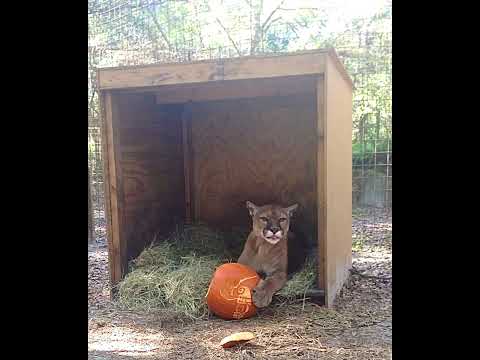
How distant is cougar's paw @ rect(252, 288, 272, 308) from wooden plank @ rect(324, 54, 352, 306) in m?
0.43

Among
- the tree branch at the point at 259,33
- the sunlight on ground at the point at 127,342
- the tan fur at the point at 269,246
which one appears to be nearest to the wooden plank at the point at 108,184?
the sunlight on ground at the point at 127,342

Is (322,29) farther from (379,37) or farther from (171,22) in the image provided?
(171,22)

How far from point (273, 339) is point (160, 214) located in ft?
6.90

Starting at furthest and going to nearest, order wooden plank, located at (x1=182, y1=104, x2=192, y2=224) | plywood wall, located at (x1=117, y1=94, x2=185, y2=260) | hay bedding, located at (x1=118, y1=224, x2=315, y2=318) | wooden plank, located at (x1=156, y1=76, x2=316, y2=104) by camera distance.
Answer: wooden plank, located at (x1=182, y1=104, x2=192, y2=224) → wooden plank, located at (x1=156, y1=76, x2=316, y2=104) → plywood wall, located at (x1=117, y1=94, x2=185, y2=260) → hay bedding, located at (x1=118, y1=224, x2=315, y2=318)

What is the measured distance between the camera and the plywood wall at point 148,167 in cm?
449

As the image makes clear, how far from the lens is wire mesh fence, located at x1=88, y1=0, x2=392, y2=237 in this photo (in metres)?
7.42

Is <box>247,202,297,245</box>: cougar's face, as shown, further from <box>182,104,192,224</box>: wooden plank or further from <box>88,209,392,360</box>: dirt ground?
<box>182,104,192,224</box>: wooden plank

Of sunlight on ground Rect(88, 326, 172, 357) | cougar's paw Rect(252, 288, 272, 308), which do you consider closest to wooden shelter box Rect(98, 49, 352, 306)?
cougar's paw Rect(252, 288, 272, 308)

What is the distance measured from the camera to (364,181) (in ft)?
24.6

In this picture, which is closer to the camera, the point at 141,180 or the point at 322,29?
the point at 141,180

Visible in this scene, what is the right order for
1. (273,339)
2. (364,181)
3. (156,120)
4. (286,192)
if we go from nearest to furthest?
(273,339) → (156,120) → (286,192) → (364,181)

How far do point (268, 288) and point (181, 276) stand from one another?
750mm

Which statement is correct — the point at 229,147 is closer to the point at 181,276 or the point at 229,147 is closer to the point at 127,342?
the point at 181,276
